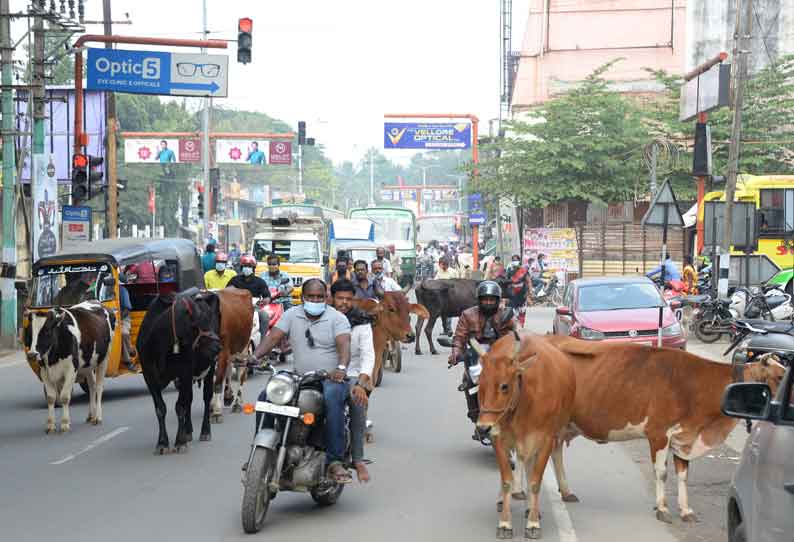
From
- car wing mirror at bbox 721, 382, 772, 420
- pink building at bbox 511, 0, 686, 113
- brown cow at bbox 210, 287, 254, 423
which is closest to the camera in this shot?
car wing mirror at bbox 721, 382, 772, 420

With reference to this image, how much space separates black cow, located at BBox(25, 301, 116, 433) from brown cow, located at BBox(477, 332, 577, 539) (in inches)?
→ 264

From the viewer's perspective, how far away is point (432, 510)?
912 centimetres

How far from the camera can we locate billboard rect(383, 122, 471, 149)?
5047 centimetres

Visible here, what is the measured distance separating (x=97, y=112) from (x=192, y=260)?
27.3 metres

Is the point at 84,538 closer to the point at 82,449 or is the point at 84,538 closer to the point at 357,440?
the point at 357,440

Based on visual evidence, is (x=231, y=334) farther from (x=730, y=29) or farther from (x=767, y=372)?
(x=730, y=29)

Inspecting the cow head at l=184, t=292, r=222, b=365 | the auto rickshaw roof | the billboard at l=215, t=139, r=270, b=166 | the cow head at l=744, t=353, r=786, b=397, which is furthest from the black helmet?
the billboard at l=215, t=139, r=270, b=166

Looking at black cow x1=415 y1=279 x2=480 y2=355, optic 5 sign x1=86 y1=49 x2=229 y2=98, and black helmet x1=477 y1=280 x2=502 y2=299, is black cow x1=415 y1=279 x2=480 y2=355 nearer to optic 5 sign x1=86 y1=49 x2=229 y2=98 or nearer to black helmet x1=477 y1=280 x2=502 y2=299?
optic 5 sign x1=86 y1=49 x2=229 y2=98

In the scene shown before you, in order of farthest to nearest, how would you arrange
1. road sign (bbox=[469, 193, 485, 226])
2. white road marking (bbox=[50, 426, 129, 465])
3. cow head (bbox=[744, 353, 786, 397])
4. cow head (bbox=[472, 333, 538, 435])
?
1. road sign (bbox=[469, 193, 485, 226])
2. white road marking (bbox=[50, 426, 129, 465])
3. cow head (bbox=[744, 353, 786, 397])
4. cow head (bbox=[472, 333, 538, 435])

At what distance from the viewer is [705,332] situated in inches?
990

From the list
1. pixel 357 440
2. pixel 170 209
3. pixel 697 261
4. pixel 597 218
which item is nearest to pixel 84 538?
pixel 357 440

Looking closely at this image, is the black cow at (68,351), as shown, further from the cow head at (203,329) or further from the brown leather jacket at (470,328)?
the brown leather jacket at (470,328)

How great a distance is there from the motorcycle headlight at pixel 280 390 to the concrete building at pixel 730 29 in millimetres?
49784

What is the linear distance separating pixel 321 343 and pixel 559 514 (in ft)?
7.47
